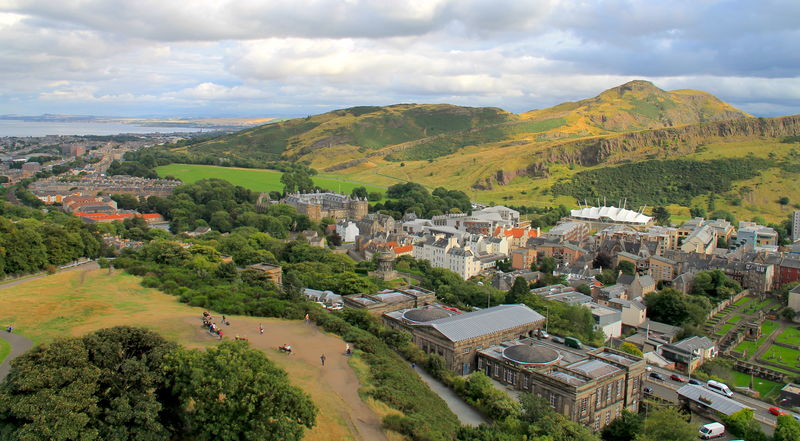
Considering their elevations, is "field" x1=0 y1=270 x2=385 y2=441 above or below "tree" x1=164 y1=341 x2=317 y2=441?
below

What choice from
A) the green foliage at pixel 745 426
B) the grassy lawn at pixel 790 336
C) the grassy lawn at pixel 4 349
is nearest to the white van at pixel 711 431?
the green foliage at pixel 745 426

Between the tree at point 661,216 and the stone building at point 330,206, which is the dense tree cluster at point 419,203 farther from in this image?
the tree at point 661,216

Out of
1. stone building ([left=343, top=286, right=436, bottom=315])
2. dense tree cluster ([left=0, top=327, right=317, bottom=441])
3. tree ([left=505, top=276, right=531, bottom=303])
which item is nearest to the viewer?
dense tree cluster ([left=0, top=327, right=317, bottom=441])

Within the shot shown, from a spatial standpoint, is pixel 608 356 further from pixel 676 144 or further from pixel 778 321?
pixel 676 144

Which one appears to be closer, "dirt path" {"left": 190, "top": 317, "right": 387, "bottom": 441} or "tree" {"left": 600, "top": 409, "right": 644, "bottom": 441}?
"dirt path" {"left": 190, "top": 317, "right": 387, "bottom": 441}

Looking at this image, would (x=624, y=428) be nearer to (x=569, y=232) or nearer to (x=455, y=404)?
(x=455, y=404)

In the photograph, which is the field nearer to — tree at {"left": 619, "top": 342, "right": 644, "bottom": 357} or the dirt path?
the dirt path

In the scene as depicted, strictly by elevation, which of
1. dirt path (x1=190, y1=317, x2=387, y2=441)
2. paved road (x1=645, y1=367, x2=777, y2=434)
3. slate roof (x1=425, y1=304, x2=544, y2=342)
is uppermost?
dirt path (x1=190, y1=317, x2=387, y2=441)

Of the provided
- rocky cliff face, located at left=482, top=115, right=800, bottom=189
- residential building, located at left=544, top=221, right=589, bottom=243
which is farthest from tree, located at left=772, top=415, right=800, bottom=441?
rocky cliff face, located at left=482, top=115, right=800, bottom=189
